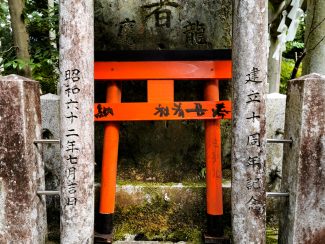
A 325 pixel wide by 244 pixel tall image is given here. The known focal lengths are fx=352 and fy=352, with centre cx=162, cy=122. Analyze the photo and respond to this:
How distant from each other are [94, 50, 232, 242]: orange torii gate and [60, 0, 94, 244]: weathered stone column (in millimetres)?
530

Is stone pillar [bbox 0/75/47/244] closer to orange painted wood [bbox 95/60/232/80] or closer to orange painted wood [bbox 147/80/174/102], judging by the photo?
orange painted wood [bbox 95/60/232/80]

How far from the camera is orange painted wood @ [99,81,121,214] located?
3.78 metres

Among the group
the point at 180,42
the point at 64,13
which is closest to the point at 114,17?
the point at 180,42

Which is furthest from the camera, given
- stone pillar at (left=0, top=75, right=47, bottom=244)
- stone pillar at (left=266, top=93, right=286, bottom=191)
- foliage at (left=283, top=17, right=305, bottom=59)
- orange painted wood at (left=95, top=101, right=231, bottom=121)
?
foliage at (left=283, top=17, right=305, bottom=59)

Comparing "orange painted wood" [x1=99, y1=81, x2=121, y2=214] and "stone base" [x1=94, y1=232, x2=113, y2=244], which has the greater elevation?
"orange painted wood" [x1=99, y1=81, x2=121, y2=214]

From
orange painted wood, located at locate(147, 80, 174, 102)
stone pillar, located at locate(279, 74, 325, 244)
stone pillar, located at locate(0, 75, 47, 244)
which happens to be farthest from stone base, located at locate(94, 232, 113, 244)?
stone pillar, located at locate(279, 74, 325, 244)

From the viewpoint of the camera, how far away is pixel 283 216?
11.2ft

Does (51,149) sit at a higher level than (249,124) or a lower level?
lower

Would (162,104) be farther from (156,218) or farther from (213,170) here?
(156,218)

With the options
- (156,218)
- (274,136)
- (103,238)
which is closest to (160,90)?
(156,218)

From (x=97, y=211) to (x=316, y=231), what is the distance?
229 centimetres

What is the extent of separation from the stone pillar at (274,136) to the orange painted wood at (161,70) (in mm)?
893

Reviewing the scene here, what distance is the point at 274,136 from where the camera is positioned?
433 centimetres

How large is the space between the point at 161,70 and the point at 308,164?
1.75 metres
